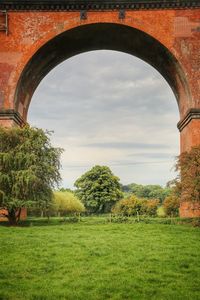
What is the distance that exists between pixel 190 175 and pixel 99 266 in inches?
335

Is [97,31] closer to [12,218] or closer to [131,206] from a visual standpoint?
[12,218]

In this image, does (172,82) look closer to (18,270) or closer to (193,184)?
(193,184)

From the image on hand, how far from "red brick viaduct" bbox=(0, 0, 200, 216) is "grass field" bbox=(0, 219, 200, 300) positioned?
410 inches

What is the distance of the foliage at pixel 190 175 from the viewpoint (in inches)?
632

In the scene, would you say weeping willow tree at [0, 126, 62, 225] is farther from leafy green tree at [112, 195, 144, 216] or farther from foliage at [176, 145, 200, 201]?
leafy green tree at [112, 195, 144, 216]

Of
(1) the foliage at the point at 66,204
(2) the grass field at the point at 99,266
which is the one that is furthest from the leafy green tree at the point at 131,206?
(2) the grass field at the point at 99,266

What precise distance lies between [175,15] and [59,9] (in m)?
6.58

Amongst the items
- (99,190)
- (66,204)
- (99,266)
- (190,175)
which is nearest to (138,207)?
(66,204)

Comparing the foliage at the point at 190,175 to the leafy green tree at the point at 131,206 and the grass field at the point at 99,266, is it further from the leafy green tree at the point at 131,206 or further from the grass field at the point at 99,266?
the leafy green tree at the point at 131,206

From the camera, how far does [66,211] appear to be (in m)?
33.2

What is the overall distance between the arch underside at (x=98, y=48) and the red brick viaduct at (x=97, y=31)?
72 millimetres

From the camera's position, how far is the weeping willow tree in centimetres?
1664

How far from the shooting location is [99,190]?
43906 millimetres

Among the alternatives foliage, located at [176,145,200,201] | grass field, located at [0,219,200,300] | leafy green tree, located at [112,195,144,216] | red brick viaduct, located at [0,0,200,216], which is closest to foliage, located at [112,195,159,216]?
leafy green tree, located at [112,195,144,216]
